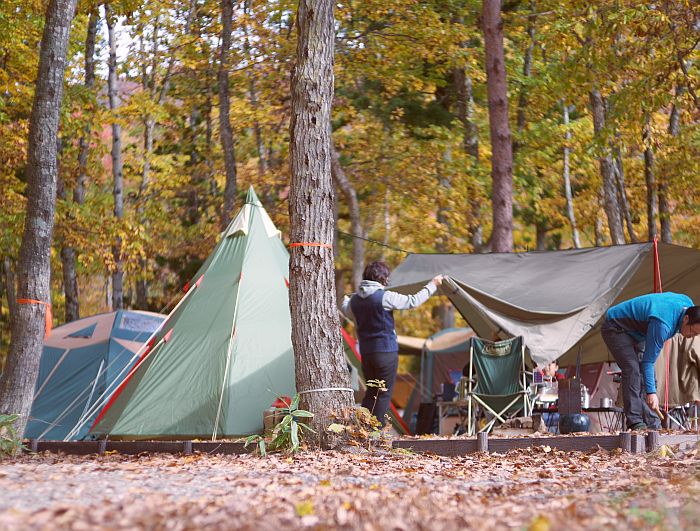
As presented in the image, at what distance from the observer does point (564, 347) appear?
1088 centimetres

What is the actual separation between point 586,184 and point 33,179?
17.0 metres

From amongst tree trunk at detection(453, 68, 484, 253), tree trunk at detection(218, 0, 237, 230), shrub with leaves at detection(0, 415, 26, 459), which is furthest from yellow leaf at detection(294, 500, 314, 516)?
tree trunk at detection(453, 68, 484, 253)

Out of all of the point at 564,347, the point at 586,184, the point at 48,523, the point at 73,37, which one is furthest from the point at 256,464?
the point at 586,184

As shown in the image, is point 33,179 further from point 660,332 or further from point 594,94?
point 594,94

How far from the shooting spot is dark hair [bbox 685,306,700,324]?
8.09 meters

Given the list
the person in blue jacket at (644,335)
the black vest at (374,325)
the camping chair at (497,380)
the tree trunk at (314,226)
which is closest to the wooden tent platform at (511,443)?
the person in blue jacket at (644,335)

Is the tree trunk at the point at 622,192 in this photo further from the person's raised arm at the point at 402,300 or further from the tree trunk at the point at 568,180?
the person's raised arm at the point at 402,300

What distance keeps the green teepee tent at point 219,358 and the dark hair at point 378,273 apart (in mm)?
2015

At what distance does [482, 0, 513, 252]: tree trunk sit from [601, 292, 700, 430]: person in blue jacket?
4.12m

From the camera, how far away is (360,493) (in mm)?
5301

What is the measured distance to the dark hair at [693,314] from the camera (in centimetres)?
809

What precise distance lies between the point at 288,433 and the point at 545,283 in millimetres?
4585

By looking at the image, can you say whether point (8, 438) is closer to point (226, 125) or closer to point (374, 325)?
point (374, 325)

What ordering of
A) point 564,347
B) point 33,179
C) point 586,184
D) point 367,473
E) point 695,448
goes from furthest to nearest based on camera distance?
1. point 586,184
2. point 564,347
3. point 33,179
4. point 695,448
5. point 367,473
